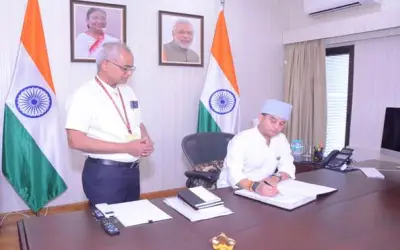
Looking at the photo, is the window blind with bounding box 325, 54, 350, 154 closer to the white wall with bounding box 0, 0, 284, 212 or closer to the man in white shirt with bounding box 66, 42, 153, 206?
the white wall with bounding box 0, 0, 284, 212

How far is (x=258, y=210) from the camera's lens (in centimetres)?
157

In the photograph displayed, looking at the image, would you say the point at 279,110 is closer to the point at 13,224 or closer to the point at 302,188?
the point at 302,188

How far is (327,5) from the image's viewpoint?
3977 mm

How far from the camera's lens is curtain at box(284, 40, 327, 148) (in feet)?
14.0

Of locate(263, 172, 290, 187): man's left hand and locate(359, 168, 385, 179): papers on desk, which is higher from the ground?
locate(263, 172, 290, 187): man's left hand

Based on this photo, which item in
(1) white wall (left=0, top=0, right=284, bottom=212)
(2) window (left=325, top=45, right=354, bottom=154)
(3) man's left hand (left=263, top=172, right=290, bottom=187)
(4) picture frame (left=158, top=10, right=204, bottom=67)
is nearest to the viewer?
(3) man's left hand (left=263, top=172, right=290, bottom=187)

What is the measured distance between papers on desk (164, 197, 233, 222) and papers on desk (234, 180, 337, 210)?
23cm

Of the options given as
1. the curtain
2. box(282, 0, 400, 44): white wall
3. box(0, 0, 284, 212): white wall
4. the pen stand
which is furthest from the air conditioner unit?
the pen stand

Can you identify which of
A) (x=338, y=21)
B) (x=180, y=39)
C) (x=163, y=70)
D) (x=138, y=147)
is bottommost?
(x=138, y=147)

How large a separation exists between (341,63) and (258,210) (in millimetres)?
3233

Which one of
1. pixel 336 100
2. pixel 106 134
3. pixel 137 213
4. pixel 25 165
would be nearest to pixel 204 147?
pixel 106 134

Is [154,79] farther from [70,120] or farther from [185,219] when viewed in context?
[185,219]

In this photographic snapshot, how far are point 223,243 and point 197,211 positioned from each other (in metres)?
0.36

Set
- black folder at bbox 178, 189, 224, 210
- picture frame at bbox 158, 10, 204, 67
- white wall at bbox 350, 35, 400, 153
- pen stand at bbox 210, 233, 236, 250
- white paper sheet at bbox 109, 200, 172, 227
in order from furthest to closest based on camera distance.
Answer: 1. picture frame at bbox 158, 10, 204, 67
2. white wall at bbox 350, 35, 400, 153
3. black folder at bbox 178, 189, 224, 210
4. white paper sheet at bbox 109, 200, 172, 227
5. pen stand at bbox 210, 233, 236, 250
